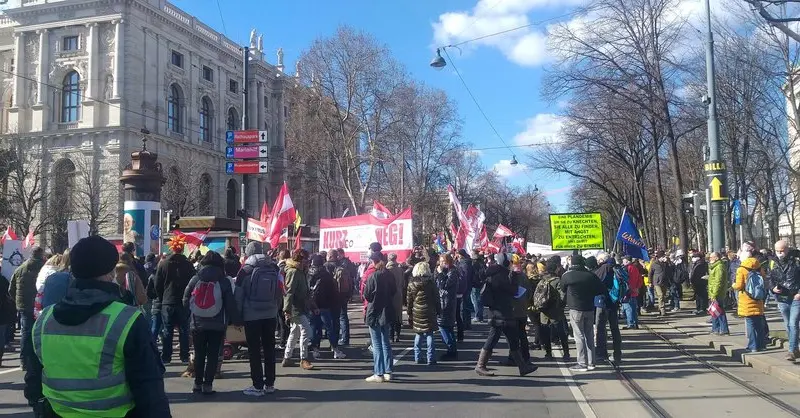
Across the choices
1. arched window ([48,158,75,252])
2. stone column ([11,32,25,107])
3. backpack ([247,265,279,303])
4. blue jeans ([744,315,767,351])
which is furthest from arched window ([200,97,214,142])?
blue jeans ([744,315,767,351])

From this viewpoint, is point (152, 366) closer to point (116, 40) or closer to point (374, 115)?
point (374, 115)

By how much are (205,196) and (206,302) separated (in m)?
47.7

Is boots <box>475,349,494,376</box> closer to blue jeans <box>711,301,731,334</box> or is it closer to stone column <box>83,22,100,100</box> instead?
blue jeans <box>711,301,731,334</box>

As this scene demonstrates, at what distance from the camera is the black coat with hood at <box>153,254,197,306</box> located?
995cm

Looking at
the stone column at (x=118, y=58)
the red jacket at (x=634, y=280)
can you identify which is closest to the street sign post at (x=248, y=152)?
the red jacket at (x=634, y=280)

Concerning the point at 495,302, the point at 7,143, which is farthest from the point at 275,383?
the point at 7,143

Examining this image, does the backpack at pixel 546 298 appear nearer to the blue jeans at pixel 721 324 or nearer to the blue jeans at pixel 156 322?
the blue jeans at pixel 721 324

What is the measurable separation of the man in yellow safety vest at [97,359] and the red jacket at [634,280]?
46.4 ft

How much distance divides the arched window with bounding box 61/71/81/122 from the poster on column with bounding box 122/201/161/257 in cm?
3503

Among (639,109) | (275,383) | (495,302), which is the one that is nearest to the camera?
(275,383)

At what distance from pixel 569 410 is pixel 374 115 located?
3120 centimetres

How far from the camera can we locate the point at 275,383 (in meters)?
8.84

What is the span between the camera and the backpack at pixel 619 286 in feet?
37.7

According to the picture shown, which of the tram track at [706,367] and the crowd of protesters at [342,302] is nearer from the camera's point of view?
the tram track at [706,367]
